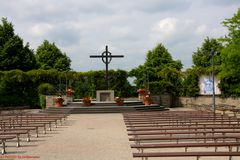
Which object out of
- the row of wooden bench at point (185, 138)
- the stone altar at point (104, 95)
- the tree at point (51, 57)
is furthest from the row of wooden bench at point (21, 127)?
the tree at point (51, 57)

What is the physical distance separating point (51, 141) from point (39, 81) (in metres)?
32.6

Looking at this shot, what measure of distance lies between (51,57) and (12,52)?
544 inches

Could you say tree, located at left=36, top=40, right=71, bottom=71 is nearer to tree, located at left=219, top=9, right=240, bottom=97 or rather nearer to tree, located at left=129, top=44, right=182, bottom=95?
tree, located at left=129, top=44, right=182, bottom=95

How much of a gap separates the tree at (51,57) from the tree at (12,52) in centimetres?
1038

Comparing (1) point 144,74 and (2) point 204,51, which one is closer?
(1) point 144,74

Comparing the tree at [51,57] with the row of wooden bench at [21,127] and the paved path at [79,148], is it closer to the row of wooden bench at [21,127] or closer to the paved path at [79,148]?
the row of wooden bench at [21,127]

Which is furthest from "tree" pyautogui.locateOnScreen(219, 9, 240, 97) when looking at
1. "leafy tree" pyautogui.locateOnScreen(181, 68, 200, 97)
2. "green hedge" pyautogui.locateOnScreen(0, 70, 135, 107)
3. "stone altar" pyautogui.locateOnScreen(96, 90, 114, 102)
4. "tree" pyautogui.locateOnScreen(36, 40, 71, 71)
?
"tree" pyautogui.locateOnScreen(36, 40, 71, 71)

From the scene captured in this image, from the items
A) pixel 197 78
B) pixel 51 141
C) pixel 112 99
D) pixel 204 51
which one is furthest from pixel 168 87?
pixel 51 141

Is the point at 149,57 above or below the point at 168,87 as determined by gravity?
above

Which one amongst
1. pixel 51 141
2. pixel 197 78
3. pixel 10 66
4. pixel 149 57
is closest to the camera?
pixel 51 141

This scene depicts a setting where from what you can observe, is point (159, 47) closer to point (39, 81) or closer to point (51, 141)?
point (39, 81)

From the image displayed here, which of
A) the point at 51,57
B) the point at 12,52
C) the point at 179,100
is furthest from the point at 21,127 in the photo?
the point at 51,57

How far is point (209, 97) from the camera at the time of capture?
4200 centimetres

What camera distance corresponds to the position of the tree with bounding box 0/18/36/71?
50.3 m
